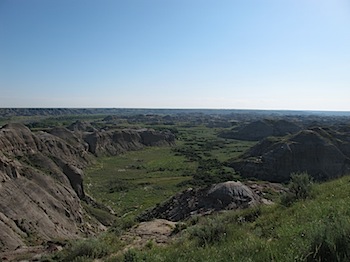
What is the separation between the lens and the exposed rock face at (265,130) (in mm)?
130500

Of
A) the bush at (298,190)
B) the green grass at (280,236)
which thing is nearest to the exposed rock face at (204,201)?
the bush at (298,190)

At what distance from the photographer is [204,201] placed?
73.6 feet

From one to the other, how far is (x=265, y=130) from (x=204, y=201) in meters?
116

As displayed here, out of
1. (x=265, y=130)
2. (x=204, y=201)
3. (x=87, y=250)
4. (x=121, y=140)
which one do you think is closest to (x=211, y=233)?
(x=87, y=250)

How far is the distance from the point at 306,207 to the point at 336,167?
5540 cm

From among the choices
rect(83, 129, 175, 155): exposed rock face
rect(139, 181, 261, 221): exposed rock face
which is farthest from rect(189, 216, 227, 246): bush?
rect(83, 129, 175, 155): exposed rock face

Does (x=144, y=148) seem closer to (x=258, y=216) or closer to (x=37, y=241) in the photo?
(x=37, y=241)

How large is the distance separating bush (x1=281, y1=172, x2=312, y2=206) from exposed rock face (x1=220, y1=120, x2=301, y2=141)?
123m

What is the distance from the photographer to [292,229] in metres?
6.71

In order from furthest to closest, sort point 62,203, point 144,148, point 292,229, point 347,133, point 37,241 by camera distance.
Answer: point 144,148 < point 347,133 < point 62,203 < point 37,241 < point 292,229

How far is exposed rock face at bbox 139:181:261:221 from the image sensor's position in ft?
70.1

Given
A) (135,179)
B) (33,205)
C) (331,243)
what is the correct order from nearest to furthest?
(331,243)
(33,205)
(135,179)

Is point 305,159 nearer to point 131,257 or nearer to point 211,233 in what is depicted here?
point 211,233

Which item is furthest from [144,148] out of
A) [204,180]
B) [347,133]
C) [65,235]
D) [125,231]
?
[125,231]
